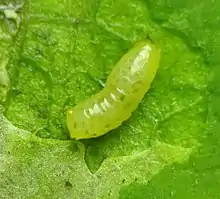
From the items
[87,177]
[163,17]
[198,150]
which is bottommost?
[87,177]

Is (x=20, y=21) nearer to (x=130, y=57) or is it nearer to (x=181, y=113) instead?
(x=130, y=57)

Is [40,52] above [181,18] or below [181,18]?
below

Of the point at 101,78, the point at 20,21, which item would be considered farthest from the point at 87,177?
the point at 20,21
